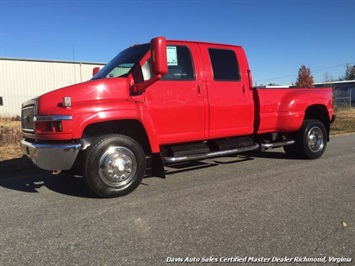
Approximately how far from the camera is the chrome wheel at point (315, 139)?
25.8ft

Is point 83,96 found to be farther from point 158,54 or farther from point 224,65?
point 224,65

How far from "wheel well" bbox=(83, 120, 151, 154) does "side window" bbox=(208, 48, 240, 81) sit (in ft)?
5.57

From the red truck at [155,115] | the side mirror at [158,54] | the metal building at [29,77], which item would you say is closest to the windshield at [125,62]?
the red truck at [155,115]

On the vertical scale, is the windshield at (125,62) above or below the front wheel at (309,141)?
Result: above

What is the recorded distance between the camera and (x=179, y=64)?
590 cm

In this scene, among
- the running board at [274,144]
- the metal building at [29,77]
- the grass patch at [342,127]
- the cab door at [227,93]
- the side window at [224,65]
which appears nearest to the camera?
the cab door at [227,93]

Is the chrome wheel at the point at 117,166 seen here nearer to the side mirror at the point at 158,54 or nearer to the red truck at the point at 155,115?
the red truck at the point at 155,115

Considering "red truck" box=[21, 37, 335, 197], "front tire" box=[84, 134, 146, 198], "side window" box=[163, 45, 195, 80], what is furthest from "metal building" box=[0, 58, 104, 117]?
"front tire" box=[84, 134, 146, 198]

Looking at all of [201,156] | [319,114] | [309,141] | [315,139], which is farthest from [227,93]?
[319,114]

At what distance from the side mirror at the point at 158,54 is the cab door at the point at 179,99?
69 cm

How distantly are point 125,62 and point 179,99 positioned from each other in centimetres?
105

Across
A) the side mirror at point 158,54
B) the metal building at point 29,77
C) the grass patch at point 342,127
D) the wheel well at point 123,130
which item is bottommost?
the grass patch at point 342,127

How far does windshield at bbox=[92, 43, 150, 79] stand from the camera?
18.3 feet

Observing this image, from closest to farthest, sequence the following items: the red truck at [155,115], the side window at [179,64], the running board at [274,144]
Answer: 1. the red truck at [155,115]
2. the side window at [179,64]
3. the running board at [274,144]
